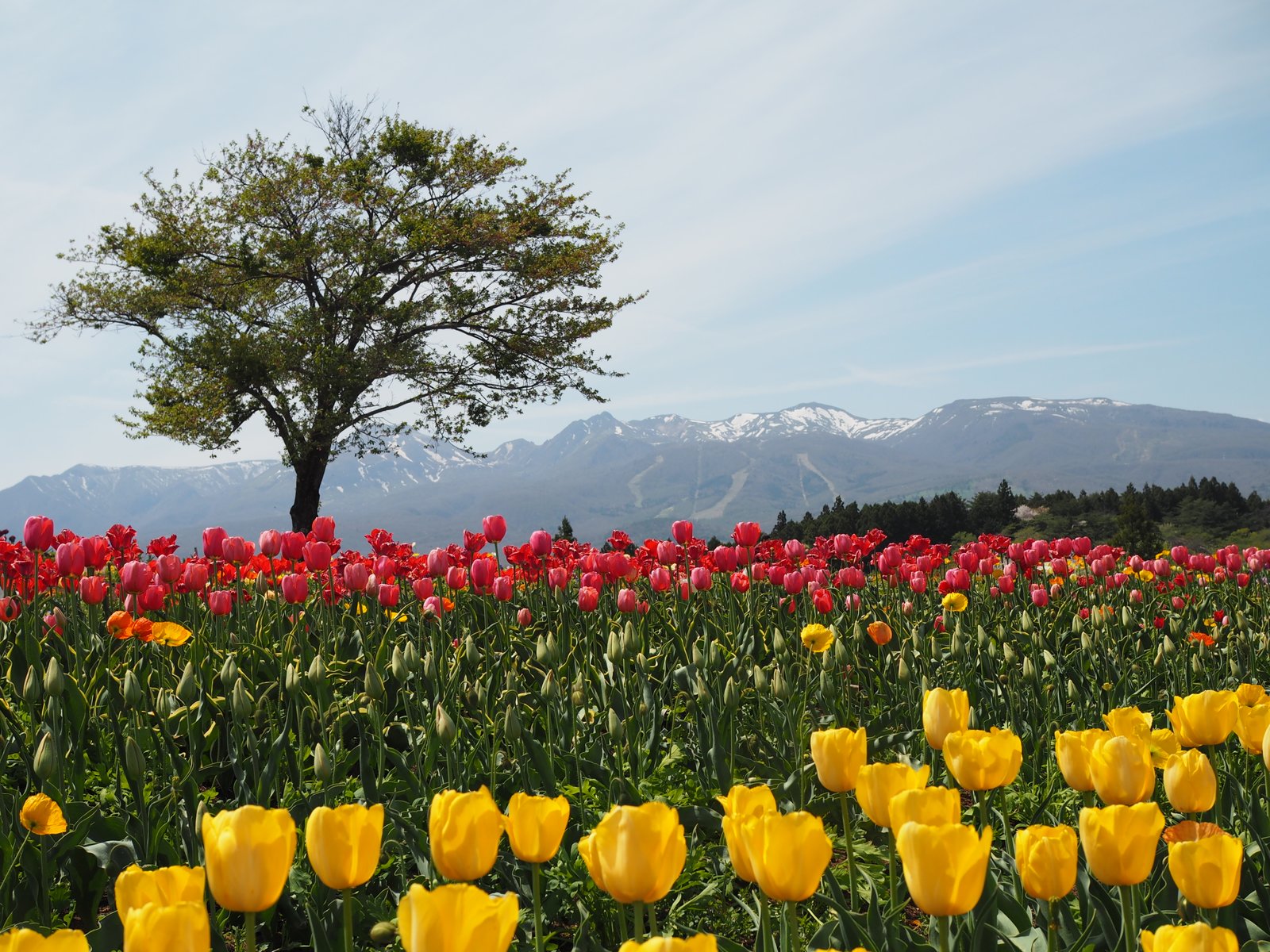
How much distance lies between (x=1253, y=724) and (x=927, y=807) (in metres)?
1.25

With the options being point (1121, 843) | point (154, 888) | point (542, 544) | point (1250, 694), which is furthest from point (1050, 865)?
point (542, 544)

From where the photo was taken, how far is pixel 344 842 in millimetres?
1489

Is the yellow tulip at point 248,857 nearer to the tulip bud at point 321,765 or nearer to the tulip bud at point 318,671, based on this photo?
the tulip bud at point 321,765

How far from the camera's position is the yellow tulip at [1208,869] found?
1.52m

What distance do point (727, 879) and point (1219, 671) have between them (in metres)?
4.08

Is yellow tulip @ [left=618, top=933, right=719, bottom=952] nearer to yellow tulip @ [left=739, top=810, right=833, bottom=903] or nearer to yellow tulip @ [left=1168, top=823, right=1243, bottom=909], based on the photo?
yellow tulip @ [left=739, top=810, right=833, bottom=903]

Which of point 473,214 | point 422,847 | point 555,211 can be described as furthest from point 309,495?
point 422,847

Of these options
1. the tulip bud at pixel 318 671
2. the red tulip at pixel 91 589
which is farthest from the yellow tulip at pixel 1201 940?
the red tulip at pixel 91 589

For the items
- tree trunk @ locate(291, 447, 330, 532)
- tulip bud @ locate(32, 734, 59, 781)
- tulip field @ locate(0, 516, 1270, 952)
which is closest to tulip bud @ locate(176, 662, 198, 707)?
tulip field @ locate(0, 516, 1270, 952)

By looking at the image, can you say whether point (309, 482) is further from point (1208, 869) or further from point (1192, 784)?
point (1208, 869)

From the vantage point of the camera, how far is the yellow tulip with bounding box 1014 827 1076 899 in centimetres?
160

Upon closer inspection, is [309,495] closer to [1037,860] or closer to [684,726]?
[684,726]

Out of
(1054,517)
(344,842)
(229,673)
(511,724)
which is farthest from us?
(1054,517)

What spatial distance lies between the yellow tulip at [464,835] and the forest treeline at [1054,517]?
653 inches
